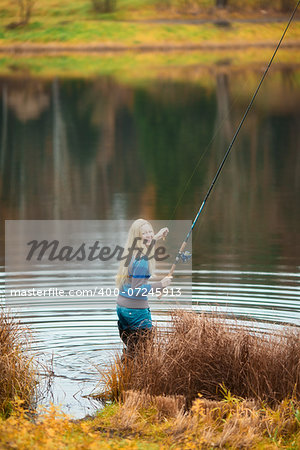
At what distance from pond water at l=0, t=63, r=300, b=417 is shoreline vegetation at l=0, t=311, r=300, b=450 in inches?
22.3

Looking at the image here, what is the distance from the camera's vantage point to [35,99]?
2095 inches

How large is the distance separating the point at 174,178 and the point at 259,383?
2327cm

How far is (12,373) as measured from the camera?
7.74m

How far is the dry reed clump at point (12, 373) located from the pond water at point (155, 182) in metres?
0.29

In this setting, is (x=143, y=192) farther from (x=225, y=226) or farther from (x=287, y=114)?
(x=287, y=114)

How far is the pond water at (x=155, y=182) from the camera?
1050cm

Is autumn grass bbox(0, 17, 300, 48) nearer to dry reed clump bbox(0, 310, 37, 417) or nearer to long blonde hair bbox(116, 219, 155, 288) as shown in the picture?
long blonde hair bbox(116, 219, 155, 288)

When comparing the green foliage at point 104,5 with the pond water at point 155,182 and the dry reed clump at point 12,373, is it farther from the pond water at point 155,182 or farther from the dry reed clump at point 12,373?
the dry reed clump at point 12,373

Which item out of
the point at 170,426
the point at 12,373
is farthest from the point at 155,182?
the point at 170,426

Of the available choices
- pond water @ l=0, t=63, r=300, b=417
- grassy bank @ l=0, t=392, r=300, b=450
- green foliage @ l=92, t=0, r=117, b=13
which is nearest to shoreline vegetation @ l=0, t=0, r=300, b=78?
green foliage @ l=92, t=0, r=117, b=13

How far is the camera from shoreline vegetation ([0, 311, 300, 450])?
7016mm

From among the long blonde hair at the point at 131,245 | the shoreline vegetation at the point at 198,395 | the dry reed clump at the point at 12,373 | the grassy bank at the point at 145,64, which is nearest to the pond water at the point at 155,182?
the dry reed clump at the point at 12,373

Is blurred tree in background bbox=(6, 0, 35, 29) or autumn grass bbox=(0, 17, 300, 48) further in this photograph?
blurred tree in background bbox=(6, 0, 35, 29)

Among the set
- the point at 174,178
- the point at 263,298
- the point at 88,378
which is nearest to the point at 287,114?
the point at 174,178
